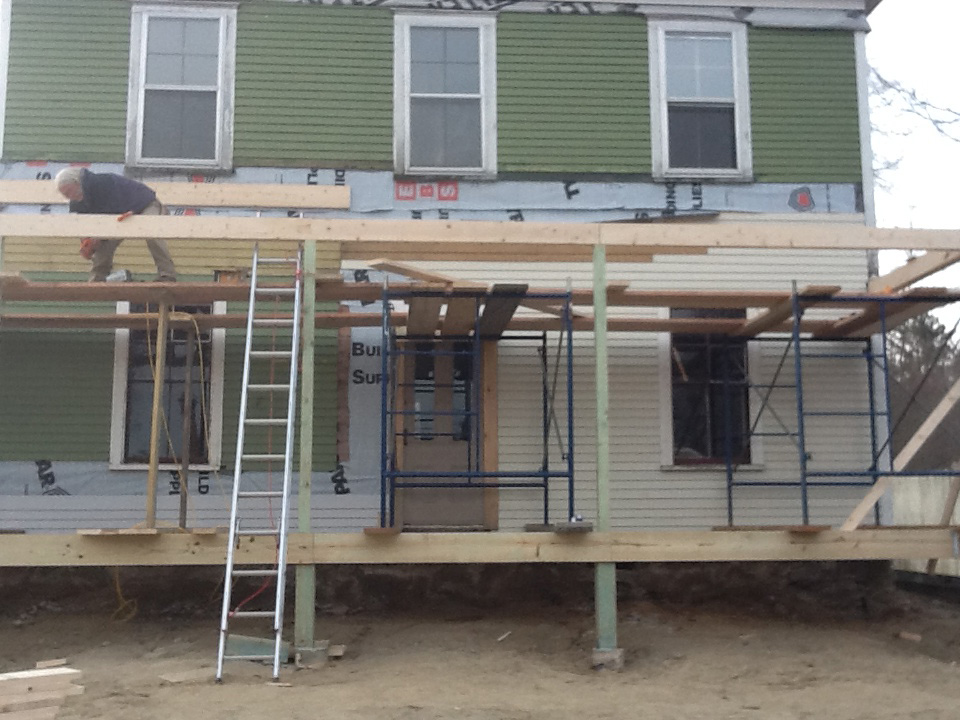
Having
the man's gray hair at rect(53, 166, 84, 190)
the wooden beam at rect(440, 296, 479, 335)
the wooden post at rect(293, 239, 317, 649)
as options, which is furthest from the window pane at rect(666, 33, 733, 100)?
the man's gray hair at rect(53, 166, 84, 190)

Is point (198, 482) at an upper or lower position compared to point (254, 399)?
lower

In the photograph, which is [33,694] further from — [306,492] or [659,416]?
[659,416]

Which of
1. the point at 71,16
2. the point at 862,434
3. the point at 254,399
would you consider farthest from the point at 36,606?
the point at 862,434

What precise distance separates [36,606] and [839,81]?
10307mm

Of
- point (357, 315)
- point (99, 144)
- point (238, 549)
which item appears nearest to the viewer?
point (238, 549)

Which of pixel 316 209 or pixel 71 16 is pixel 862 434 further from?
pixel 71 16

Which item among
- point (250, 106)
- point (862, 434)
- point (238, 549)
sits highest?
point (250, 106)

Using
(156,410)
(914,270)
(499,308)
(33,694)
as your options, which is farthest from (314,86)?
(33,694)

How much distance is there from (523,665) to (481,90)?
6351 mm

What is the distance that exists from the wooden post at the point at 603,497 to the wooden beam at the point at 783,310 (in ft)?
6.83

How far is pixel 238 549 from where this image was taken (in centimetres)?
912

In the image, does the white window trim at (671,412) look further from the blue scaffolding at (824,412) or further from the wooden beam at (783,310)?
the wooden beam at (783,310)

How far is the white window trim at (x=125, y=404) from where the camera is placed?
11539 millimetres

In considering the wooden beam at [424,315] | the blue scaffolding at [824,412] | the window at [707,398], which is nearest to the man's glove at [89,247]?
the wooden beam at [424,315]
